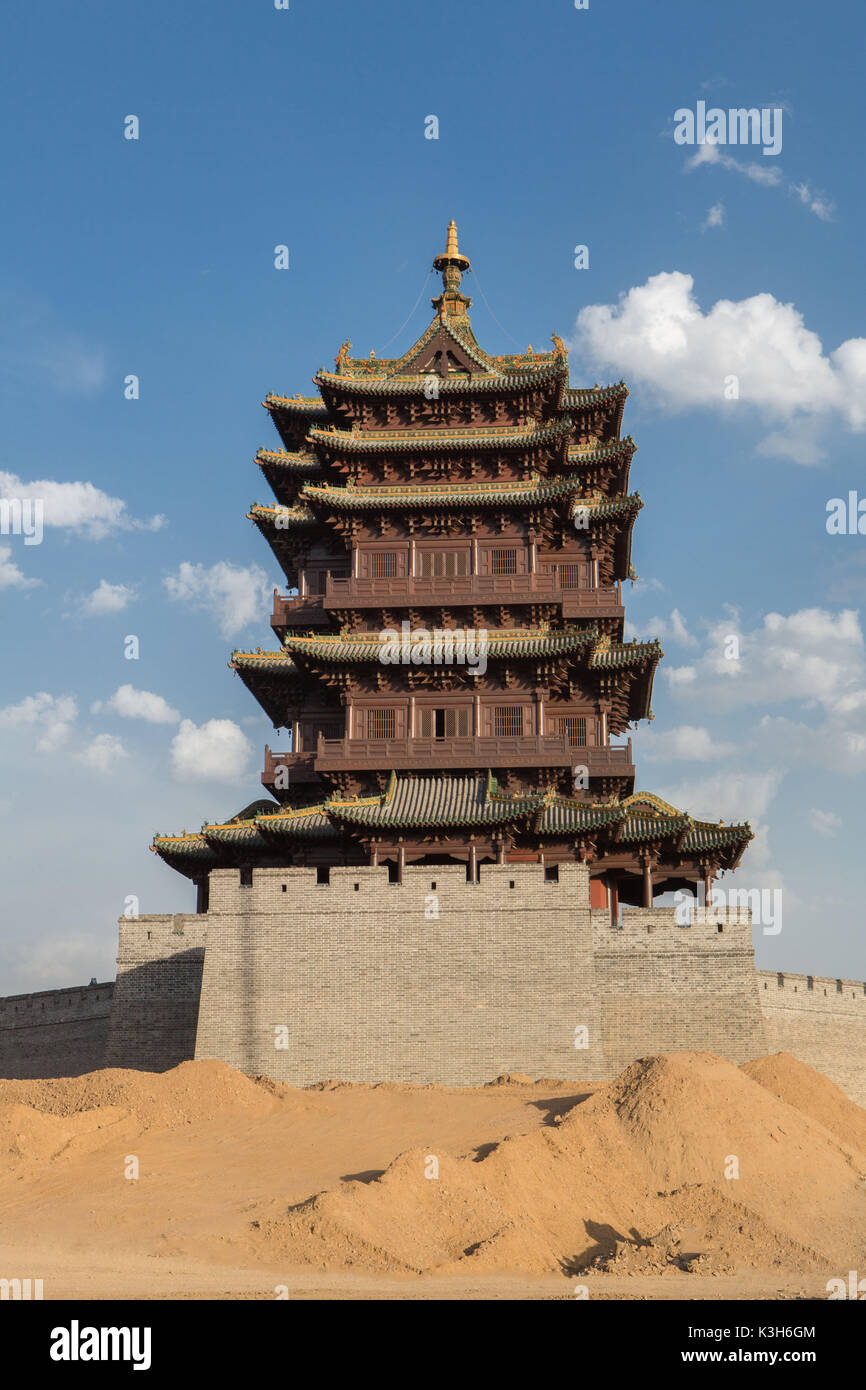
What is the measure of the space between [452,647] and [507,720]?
8.62 feet

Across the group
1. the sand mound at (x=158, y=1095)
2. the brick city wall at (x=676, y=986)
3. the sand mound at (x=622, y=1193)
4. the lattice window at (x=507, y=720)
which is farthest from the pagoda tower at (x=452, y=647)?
the sand mound at (x=622, y=1193)

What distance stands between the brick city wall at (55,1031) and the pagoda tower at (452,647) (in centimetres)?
471

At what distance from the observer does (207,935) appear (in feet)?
101

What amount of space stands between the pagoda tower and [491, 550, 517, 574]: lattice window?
60 mm

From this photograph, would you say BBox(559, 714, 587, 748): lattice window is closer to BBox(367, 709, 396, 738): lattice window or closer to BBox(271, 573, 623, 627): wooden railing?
BBox(271, 573, 623, 627): wooden railing

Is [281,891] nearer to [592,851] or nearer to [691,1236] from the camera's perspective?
[592,851]

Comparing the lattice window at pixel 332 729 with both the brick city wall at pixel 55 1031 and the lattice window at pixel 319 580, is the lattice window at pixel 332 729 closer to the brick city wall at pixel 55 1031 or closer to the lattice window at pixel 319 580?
the lattice window at pixel 319 580

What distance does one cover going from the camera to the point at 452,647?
37500 millimetres

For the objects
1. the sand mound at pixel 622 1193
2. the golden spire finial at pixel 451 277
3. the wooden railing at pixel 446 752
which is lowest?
the sand mound at pixel 622 1193

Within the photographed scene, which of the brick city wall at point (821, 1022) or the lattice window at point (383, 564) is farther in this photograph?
the lattice window at point (383, 564)

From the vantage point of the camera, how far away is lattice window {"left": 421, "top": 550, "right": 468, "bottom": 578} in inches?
1544

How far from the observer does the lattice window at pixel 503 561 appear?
1538 inches

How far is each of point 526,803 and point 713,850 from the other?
20.9ft
